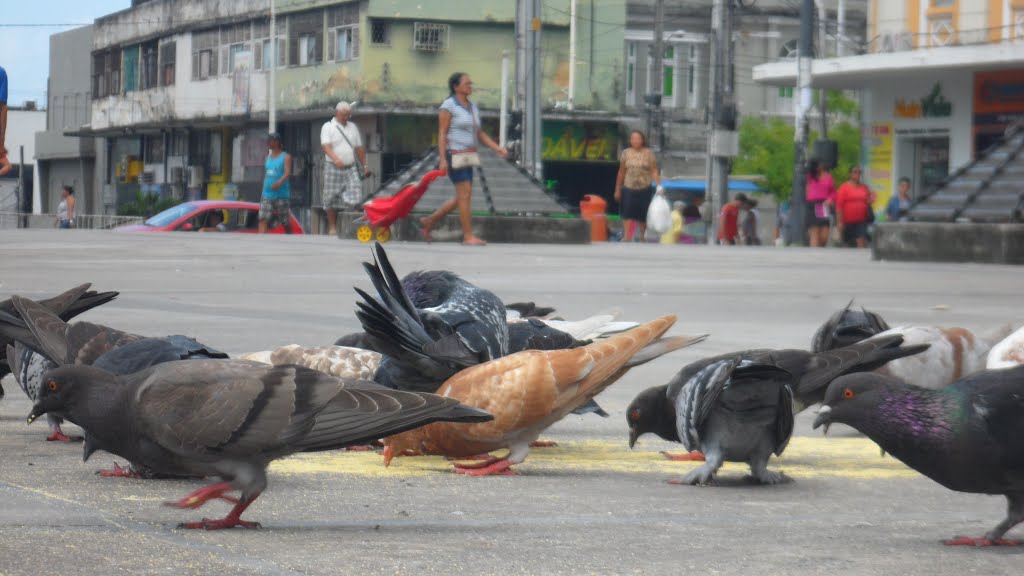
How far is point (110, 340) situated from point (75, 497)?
0.87m

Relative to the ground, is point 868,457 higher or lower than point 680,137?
lower

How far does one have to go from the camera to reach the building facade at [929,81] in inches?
1303

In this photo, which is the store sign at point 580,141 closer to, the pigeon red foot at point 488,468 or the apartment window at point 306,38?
the apartment window at point 306,38

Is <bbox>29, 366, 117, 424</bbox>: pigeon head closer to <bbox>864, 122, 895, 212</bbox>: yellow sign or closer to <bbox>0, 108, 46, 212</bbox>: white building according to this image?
<bbox>864, 122, 895, 212</bbox>: yellow sign

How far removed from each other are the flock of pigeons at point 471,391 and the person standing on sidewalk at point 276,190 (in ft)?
54.1

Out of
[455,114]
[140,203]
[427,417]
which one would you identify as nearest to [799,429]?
[427,417]

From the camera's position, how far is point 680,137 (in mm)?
54281

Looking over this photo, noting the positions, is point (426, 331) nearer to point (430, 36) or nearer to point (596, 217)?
point (596, 217)

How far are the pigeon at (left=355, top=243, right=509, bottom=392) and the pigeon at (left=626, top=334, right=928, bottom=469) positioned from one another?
1.92 feet

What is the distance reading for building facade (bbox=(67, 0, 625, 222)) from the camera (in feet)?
164

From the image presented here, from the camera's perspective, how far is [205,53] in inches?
2350

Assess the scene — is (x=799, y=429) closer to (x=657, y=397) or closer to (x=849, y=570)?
(x=657, y=397)

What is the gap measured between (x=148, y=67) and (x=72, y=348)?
201 feet

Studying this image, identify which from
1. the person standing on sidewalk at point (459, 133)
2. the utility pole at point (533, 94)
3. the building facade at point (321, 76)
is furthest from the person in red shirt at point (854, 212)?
the building facade at point (321, 76)
